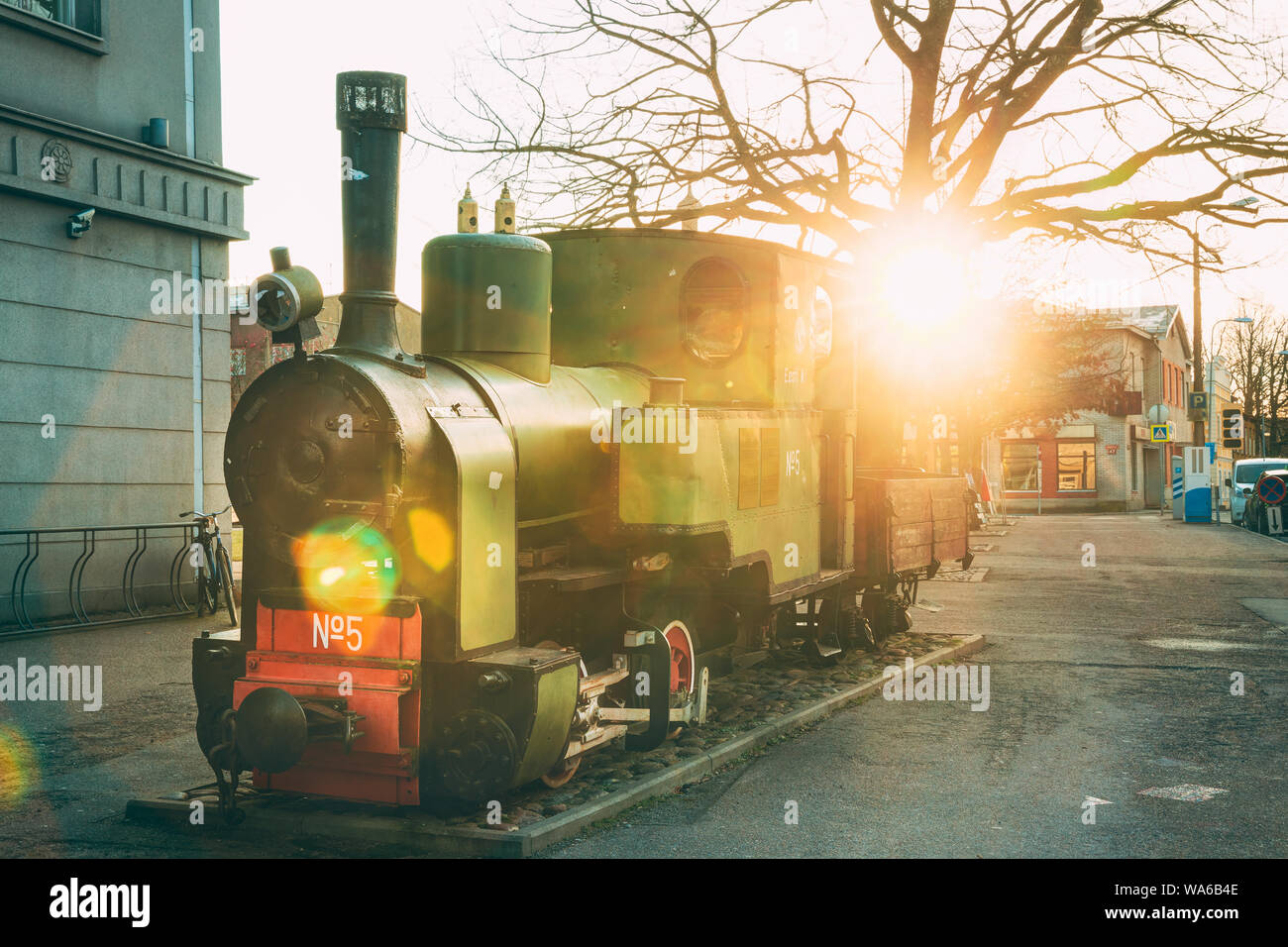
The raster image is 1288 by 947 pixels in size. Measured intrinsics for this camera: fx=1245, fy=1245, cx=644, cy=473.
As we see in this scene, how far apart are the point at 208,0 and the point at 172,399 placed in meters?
4.66

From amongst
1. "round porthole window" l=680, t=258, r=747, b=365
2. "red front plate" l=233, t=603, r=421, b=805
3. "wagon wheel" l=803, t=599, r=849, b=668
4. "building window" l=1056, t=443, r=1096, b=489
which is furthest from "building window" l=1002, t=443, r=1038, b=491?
"red front plate" l=233, t=603, r=421, b=805

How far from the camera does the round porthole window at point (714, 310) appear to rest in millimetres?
7926

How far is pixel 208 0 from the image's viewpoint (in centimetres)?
1430

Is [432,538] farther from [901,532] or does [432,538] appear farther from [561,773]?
[901,532]

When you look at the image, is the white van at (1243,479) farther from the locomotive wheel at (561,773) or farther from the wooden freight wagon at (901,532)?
the locomotive wheel at (561,773)

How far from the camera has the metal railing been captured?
464 inches

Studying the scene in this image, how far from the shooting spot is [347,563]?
5.30 m

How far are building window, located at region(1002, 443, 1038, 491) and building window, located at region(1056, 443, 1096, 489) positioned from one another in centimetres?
100

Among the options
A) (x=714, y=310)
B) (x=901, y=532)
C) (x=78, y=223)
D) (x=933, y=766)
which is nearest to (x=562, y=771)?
(x=933, y=766)

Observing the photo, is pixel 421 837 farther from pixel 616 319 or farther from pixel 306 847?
pixel 616 319

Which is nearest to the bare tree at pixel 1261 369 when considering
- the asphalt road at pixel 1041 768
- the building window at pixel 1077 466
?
the building window at pixel 1077 466

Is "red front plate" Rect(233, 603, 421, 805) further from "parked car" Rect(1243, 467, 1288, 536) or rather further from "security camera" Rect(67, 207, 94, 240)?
"parked car" Rect(1243, 467, 1288, 536)

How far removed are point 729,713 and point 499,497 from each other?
10.2ft
